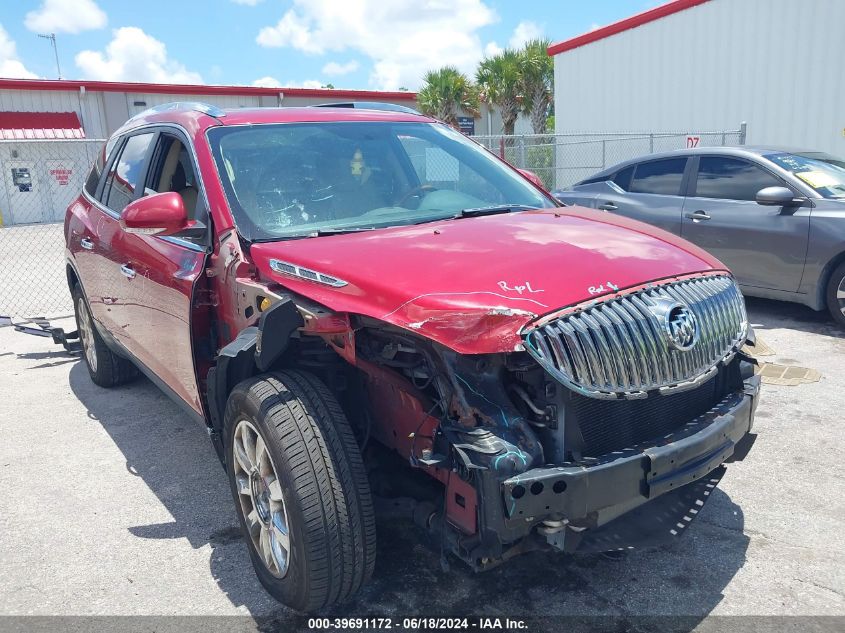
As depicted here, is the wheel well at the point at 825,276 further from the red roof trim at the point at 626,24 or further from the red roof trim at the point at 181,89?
the red roof trim at the point at 181,89

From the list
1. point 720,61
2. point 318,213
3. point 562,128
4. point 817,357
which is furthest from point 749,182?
point 562,128

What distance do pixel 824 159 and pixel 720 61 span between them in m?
11.9

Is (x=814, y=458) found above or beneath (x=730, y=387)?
beneath

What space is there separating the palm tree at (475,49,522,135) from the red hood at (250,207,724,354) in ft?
103

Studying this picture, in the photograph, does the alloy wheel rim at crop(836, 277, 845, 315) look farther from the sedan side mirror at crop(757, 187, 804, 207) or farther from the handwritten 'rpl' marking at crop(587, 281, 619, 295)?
the handwritten 'rpl' marking at crop(587, 281, 619, 295)

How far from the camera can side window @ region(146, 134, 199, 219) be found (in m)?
3.70

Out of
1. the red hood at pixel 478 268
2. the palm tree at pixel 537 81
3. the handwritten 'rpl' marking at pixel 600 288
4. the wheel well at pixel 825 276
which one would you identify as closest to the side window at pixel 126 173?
the red hood at pixel 478 268

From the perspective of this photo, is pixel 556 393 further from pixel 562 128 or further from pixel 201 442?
pixel 562 128

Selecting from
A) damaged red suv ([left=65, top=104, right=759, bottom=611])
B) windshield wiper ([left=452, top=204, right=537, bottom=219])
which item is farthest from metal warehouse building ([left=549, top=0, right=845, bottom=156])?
damaged red suv ([left=65, top=104, right=759, bottom=611])

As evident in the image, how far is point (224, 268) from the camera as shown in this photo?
10.4ft

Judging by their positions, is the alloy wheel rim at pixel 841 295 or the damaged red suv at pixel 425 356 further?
the alloy wheel rim at pixel 841 295

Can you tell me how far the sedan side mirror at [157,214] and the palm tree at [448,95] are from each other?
3154 cm

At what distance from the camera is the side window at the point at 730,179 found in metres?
6.92

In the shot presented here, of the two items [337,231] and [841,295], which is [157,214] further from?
[841,295]
